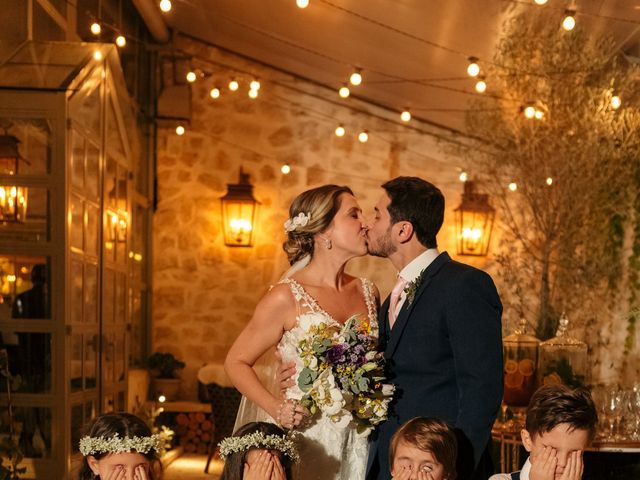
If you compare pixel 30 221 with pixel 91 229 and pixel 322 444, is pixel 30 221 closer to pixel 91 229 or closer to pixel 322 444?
pixel 91 229

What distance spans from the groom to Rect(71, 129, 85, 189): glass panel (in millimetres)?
3548

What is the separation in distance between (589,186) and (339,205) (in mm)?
4815

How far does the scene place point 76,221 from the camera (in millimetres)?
6789

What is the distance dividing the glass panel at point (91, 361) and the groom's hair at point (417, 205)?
169 inches

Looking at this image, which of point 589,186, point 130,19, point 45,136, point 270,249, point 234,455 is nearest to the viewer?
point 234,455

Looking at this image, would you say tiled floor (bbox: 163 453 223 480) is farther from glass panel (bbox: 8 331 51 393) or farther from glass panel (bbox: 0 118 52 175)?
glass panel (bbox: 0 118 52 175)

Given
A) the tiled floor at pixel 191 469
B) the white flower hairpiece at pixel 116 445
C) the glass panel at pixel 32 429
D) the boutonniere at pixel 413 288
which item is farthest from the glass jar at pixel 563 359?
the tiled floor at pixel 191 469

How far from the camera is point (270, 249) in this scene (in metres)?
11.6

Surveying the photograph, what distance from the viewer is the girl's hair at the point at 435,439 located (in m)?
3.04

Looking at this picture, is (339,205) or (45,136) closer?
(339,205)

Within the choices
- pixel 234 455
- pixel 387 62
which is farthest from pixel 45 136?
pixel 387 62

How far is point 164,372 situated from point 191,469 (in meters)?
1.63

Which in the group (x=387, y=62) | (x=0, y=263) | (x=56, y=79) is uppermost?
(x=387, y=62)

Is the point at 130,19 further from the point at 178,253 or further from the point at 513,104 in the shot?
the point at 513,104
